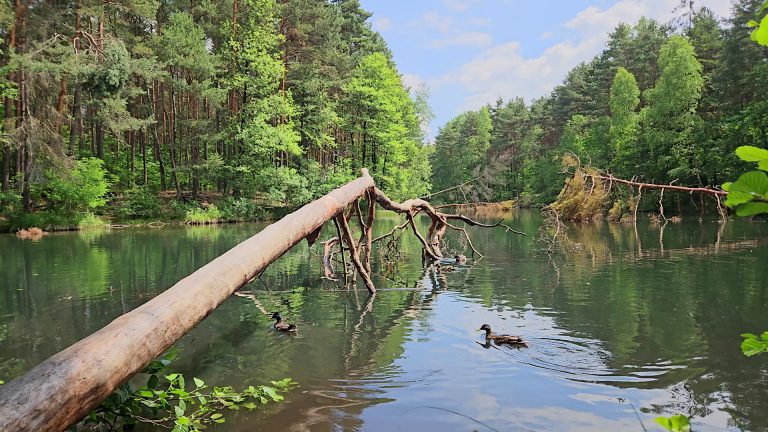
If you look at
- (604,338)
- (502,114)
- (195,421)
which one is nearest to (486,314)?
(604,338)

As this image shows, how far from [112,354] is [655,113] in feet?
137

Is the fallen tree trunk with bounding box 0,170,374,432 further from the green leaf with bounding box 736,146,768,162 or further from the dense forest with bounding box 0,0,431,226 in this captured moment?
the dense forest with bounding box 0,0,431,226

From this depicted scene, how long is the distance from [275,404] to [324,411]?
0.55m

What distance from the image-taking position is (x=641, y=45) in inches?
1937

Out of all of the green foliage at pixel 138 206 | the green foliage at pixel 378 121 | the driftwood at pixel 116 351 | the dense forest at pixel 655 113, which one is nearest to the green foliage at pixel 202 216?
the green foliage at pixel 138 206

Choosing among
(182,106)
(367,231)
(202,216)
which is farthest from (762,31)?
(182,106)

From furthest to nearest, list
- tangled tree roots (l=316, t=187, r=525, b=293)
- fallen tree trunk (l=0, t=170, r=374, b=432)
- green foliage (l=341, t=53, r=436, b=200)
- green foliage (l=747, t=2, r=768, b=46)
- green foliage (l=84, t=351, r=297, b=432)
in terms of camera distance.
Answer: green foliage (l=341, t=53, r=436, b=200)
tangled tree roots (l=316, t=187, r=525, b=293)
green foliage (l=84, t=351, r=297, b=432)
fallen tree trunk (l=0, t=170, r=374, b=432)
green foliage (l=747, t=2, r=768, b=46)

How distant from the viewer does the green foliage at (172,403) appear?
4.32 metres

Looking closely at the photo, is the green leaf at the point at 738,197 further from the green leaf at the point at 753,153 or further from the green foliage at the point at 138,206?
the green foliage at the point at 138,206

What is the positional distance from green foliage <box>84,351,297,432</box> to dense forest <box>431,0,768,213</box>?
14.5 metres

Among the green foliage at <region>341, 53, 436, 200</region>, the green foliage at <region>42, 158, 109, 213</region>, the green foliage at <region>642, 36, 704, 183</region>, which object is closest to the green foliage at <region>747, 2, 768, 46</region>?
the green foliage at <region>42, 158, 109, 213</region>

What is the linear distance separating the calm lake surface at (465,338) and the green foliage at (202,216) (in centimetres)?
1764

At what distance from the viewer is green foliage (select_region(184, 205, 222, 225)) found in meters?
33.8

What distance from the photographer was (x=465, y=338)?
7902 millimetres
